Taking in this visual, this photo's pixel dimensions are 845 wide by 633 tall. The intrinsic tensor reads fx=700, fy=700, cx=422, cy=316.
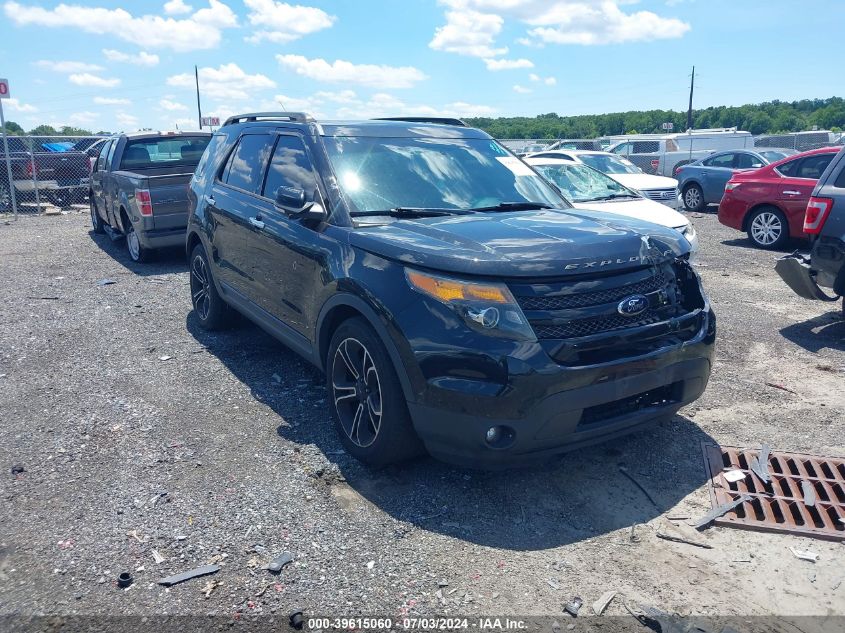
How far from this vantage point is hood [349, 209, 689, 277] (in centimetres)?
346

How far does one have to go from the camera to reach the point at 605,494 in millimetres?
3775

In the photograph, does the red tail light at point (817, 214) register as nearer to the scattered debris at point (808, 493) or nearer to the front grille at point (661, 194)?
the scattered debris at point (808, 493)

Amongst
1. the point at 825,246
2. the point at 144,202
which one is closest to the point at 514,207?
the point at 825,246

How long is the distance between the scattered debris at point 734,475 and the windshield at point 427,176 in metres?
2.02

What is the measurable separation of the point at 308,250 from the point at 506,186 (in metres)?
1.46

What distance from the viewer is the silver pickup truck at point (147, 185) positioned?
31.7 feet

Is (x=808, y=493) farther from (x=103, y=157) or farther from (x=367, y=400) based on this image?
(x=103, y=157)

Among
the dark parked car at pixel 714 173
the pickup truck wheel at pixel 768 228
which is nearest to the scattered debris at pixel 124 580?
the pickup truck wheel at pixel 768 228

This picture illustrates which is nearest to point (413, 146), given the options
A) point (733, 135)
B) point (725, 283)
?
point (725, 283)

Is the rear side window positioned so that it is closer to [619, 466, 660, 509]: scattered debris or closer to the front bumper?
the front bumper

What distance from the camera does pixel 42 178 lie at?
18.4 meters

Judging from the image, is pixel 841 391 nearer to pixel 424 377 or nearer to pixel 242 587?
pixel 424 377

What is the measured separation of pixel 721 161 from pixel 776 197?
6095mm

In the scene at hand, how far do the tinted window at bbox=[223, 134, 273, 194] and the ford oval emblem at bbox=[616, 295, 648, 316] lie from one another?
117 inches
